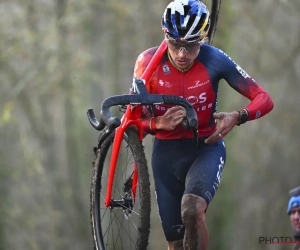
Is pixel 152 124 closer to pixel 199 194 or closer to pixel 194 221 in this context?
pixel 199 194

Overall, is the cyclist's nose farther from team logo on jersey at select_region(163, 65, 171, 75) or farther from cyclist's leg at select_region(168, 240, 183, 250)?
cyclist's leg at select_region(168, 240, 183, 250)

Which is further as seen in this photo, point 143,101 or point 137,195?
point 137,195

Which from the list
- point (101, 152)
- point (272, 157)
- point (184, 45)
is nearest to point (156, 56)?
point (184, 45)

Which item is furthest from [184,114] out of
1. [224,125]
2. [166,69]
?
[166,69]

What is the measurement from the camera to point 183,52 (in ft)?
19.0

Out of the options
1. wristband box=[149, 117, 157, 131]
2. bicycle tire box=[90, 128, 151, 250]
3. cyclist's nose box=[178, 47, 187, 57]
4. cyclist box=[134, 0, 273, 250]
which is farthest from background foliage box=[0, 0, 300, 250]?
cyclist's nose box=[178, 47, 187, 57]

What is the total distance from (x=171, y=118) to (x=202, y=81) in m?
0.51

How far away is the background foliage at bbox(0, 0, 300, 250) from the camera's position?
18.7 meters

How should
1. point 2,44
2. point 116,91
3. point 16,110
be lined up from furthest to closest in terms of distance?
point 16,110 → point 116,91 → point 2,44

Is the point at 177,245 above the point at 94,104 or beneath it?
beneath

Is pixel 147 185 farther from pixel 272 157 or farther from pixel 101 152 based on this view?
pixel 272 157

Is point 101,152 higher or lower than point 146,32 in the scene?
lower

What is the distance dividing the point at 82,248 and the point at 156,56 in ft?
61.0

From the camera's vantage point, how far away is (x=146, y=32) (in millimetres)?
19266
